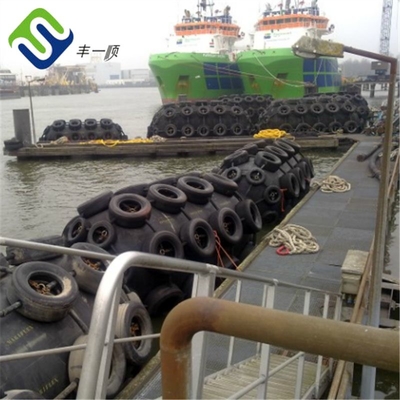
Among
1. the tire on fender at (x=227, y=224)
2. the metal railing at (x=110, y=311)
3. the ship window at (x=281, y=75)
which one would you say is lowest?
the tire on fender at (x=227, y=224)

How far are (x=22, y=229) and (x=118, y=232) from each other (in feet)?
18.3

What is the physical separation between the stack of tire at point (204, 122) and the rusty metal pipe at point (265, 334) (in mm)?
22488

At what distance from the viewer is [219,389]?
325cm

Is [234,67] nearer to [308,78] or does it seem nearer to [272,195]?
[308,78]

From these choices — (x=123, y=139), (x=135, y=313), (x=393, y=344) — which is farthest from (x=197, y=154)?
(x=393, y=344)

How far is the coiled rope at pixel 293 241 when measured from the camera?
23.3 feet

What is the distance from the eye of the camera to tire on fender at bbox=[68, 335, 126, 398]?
404cm

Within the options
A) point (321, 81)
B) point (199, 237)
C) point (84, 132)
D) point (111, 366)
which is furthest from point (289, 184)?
point (321, 81)

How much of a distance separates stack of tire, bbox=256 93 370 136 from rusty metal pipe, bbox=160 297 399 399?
2219cm

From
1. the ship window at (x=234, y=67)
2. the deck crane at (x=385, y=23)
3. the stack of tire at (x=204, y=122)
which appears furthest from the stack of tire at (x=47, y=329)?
the deck crane at (x=385, y=23)

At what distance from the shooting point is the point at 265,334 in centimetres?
89

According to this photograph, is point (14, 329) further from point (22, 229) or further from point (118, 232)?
point (22, 229)

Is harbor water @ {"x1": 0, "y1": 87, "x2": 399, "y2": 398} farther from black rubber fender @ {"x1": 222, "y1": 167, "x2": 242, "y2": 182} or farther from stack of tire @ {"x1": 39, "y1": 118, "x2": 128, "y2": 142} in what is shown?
black rubber fender @ {"x1": 222, "y1": 167, "x2": 242, "y2": 182}

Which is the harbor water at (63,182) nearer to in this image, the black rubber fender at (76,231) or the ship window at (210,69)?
the black rubber fender at (76,231)
